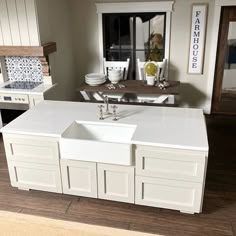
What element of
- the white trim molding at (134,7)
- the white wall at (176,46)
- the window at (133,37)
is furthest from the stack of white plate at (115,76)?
the white trim molding at (134,7)

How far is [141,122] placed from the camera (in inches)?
102

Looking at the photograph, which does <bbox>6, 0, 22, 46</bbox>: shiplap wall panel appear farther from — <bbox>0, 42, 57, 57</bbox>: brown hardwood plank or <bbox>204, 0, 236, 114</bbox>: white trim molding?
<bbox>204, 0, 236, 114</bbox>: white trim molding

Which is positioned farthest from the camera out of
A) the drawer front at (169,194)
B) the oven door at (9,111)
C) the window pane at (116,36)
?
the window pane at (116,36)

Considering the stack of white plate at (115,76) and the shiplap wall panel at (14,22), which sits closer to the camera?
the shiplap wall panel at (14,22)

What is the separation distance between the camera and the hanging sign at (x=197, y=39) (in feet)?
13.8

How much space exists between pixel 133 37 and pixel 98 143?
2804mm

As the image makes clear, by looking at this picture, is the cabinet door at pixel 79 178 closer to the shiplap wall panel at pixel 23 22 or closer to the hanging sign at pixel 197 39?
the shiplap wall panel at pixel 23 22

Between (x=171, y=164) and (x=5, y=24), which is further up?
(x=5, y=24)

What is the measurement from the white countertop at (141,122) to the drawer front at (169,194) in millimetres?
355

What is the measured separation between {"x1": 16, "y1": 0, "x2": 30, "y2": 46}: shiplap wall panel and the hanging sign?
7.93 ft

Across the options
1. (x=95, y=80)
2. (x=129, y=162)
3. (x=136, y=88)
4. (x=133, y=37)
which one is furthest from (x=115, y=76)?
(x=129, y=162)

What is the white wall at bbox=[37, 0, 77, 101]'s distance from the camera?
3770mm

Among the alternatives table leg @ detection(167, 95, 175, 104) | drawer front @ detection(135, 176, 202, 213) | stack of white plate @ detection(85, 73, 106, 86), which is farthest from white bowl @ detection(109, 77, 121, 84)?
drawer front @ detection(135, 176, 202, 213)

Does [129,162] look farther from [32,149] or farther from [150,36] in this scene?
[150,36]
